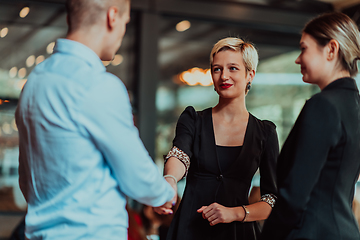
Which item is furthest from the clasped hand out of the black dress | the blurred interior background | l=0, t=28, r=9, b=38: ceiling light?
l=0, t=28, r=9, b=38: ceiling light

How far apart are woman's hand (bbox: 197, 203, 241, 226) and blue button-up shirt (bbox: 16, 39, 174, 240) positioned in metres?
0.40

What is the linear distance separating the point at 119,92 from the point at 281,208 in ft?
1.98

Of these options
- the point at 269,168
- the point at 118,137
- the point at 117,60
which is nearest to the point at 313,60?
the point at 269,168

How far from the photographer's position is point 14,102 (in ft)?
14.7

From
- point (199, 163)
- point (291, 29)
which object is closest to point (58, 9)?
point (291, 29)

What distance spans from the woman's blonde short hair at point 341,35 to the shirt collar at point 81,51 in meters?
0.71

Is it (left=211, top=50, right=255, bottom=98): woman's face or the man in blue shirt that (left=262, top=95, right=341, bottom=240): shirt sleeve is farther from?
(left=211, top=50, right=255, bottom=98): woman's face

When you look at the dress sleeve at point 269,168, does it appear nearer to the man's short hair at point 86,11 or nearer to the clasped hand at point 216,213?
the clasped hand at point 216,213

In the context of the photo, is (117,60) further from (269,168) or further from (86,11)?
(86,11)

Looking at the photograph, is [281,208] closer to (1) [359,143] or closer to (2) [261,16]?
(1) [359,143]

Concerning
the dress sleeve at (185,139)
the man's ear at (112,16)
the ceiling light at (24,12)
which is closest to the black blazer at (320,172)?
the dress sleeve at (185,139)

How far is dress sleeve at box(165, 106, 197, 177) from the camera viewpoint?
1.60m

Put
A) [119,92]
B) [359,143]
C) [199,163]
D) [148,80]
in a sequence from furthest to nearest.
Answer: [148,80]
[199,163]
[359,143]
[119,92]

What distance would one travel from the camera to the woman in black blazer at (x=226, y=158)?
159cm
